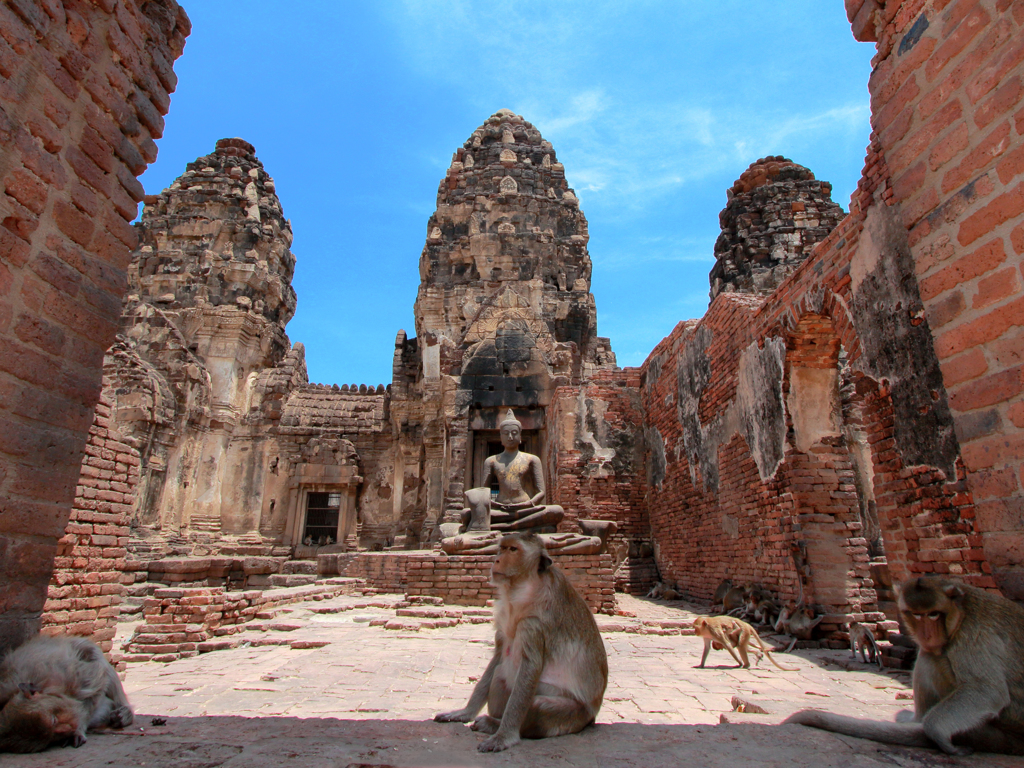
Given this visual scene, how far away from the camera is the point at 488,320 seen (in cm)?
1606

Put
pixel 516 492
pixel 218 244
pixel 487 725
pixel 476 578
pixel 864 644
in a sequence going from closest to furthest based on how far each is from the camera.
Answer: pixel 487 725, pixel 864 644, pixel 476 578, pixel 516 492, pixel 218 244

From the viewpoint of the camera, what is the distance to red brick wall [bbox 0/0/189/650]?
2.50 metres

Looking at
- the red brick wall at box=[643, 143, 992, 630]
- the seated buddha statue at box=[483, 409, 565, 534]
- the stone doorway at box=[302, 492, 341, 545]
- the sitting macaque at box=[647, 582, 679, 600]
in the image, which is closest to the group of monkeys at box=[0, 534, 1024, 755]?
the red brick wall at box=[643, 143, 992, 630]

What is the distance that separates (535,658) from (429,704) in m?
1.33

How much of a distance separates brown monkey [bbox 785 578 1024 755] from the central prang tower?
36.4 feet

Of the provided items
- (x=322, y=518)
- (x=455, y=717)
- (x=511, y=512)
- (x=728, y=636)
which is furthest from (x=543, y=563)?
(x=322, y=518)

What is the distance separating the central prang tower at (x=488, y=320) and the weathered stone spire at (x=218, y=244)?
5605mm

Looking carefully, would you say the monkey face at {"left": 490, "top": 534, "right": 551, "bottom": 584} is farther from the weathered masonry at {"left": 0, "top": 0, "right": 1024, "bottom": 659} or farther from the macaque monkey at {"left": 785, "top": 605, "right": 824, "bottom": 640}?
the macaque monkey at {"left": 785, "top": 605, "right": 824, "bottom": 640}

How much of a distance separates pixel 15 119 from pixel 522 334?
12545mm

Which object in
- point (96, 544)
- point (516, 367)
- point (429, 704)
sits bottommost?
point (429, 704)

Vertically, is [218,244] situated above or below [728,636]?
above

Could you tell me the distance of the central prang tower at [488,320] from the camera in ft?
46.9

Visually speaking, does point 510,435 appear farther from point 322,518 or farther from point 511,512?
point 322,518

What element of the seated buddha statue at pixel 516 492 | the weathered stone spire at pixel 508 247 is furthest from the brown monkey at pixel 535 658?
the weathered stone spire at pixel 508 247
